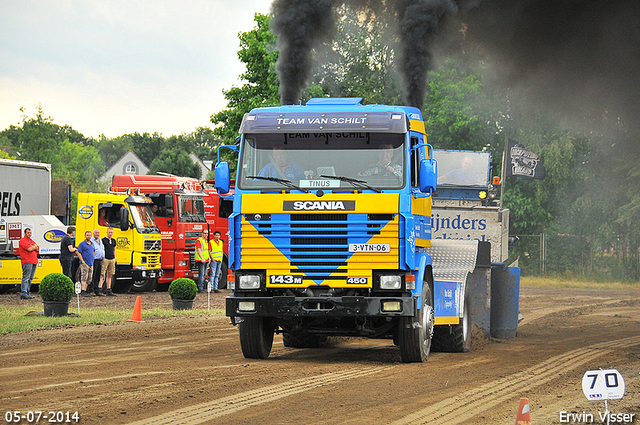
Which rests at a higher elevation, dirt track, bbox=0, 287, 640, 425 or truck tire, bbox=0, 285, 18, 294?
truck tire, bbox=0, 285, 18, 294

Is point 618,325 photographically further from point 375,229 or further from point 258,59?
point 258,59

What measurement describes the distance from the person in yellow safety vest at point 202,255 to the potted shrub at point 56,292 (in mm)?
9267

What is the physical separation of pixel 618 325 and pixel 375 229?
34.1 feet

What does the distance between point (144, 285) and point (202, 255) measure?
257cm

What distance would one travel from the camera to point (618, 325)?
19.0 m

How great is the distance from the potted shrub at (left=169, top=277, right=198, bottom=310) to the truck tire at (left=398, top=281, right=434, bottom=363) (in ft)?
31.7

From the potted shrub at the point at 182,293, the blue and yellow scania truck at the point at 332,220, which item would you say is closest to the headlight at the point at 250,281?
the blue and yellow scania truck at the point at 332,220

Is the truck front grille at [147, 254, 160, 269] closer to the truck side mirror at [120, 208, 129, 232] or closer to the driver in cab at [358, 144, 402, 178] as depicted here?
the truck side mirror at [120, 208, 129, 232]

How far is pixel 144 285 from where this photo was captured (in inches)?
1109

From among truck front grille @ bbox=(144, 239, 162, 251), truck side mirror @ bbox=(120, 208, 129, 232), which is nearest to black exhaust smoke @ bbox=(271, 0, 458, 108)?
truck side mirror @ bbox=(120, 208, 129, 232)

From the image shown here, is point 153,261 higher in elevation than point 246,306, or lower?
higher

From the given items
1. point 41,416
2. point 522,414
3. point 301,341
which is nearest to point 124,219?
point 301,341

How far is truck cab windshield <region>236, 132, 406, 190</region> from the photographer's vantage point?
11070 millimetres

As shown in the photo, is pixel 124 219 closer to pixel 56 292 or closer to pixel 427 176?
pixel 56 292
